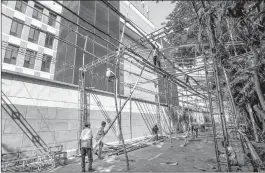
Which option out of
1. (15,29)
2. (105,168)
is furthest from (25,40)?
(105,168)

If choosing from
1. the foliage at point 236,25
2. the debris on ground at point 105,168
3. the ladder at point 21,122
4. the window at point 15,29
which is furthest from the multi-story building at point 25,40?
the foliage at point 236,25

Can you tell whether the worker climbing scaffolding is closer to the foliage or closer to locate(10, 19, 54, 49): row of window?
the foliage

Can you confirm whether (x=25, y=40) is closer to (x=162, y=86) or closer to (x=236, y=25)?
(x=162, y=86)

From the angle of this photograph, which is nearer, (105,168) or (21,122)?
(105,168)

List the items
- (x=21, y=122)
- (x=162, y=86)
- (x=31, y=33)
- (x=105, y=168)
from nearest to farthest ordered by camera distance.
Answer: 1. (x=105, y=168)
2. (x=21, y=122)
3. (x=162, y=86)
4. (x=31, y=33)

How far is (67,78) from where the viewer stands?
40.1 feet

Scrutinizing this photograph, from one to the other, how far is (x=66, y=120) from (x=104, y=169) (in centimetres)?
381

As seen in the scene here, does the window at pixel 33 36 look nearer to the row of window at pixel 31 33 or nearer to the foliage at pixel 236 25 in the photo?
the row of window at pixel 31 33

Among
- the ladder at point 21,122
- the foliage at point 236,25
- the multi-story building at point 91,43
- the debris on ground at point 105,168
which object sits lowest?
the debris on ground at point 105,168

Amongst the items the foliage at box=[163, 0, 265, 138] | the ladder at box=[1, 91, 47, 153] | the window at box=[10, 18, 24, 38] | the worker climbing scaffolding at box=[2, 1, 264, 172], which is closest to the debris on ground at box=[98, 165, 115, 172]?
the worker climbing scaffolding at box=[2, 1, 264, 172]

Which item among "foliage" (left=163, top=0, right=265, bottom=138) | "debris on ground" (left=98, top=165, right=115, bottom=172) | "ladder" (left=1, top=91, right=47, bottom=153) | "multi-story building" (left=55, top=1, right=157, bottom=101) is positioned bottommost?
"debris on ground" (left=98, top=165, right=115, bottom=172)

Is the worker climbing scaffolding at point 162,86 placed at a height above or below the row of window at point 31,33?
below

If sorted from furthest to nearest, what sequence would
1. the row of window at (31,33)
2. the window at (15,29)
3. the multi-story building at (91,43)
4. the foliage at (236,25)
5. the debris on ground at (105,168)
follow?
the row of window at (31,33) < the window at (15,29) < the multi-story building at (91,43) < the debris on ground at (105,168) < the foliage at (236,25)

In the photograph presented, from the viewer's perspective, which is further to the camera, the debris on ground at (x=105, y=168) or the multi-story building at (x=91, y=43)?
the multi-story building at (x=91, y=43)
